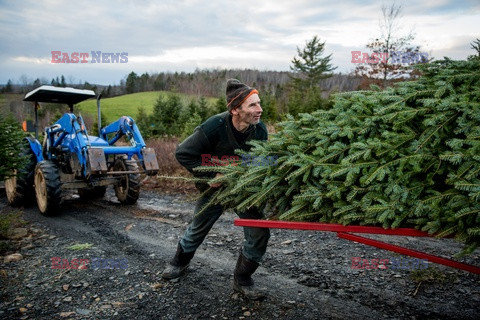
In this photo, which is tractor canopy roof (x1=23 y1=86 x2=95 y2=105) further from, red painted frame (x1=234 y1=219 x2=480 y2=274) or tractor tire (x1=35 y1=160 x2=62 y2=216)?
red painted frame (x1=234 y1=219 x2=480 y2=274)

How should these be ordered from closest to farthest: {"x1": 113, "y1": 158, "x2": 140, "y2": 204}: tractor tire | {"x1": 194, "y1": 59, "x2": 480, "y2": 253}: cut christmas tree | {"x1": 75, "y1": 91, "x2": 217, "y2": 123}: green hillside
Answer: {"x1": 194, "y1": 59, "x2": 480, "y2": 253}: cut christmas tree
{"x1": 113, "y1": 158, "x2": 140, "y2": 204}: tractor tire
{"x1": 75, "y1": 91, "x2": 217, "y2": 123}: green hillside

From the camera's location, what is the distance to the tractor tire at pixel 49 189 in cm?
627

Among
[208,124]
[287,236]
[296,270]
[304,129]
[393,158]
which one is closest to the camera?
[393,158]

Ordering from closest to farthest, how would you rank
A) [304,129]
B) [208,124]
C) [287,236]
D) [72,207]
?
[304,129]
[208,124]
[287,236]
[72,207]

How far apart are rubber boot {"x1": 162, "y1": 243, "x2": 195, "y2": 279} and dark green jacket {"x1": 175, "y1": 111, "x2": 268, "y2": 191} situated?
2.82ft

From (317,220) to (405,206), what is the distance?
62 centimetres

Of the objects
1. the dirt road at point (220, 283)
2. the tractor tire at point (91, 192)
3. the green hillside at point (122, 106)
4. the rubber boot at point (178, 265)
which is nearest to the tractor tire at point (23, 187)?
the tractor tire at point (91, 192)

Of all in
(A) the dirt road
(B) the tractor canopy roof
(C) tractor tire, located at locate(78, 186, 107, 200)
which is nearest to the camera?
(A) the dirt road

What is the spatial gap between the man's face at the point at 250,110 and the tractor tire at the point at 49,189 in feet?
14.8

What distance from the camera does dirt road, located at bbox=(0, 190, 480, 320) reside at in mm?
3156

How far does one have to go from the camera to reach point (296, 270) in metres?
3.92

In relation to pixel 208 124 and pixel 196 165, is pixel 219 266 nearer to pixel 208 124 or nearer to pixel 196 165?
pixel 196 165

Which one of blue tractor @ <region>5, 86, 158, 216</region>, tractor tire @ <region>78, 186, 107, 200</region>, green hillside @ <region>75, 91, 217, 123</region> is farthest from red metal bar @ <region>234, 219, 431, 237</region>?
green hillside @ <region>75, 91, 217, 123</region>

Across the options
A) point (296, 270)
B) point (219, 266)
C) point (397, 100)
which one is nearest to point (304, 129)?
point (397, 100)
